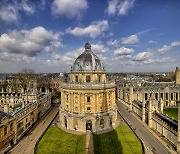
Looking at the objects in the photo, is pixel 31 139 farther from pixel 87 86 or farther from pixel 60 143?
pixel 87 86

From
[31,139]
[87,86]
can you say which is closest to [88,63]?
[87,86]

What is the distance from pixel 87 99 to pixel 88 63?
9266mm

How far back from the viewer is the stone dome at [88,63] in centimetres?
4790

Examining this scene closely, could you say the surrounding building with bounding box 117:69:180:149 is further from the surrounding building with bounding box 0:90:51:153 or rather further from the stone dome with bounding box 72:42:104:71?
the surrounding building with bounding box 0:90:51:153

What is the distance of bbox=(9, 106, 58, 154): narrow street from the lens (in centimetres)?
3394

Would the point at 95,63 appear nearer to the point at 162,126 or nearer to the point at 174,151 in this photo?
the point at 162,126

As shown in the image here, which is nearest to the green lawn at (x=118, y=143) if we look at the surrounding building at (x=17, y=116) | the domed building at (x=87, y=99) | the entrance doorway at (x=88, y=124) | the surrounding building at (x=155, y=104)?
the entrance doorway at (x=88, y=124)

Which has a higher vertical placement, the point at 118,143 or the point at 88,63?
the point at 88,63

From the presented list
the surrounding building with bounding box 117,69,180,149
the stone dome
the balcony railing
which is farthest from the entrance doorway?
the surrounding building with bounding box 117,69,180,149

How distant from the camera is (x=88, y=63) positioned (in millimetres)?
48062

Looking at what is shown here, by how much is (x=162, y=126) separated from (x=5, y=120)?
3186 centimetres

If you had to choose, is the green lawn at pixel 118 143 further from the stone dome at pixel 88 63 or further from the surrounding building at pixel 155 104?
the stone dome at pixel 88 63

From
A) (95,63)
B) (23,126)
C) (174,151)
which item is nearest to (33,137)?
(23,126)

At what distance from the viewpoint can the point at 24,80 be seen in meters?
91.1
